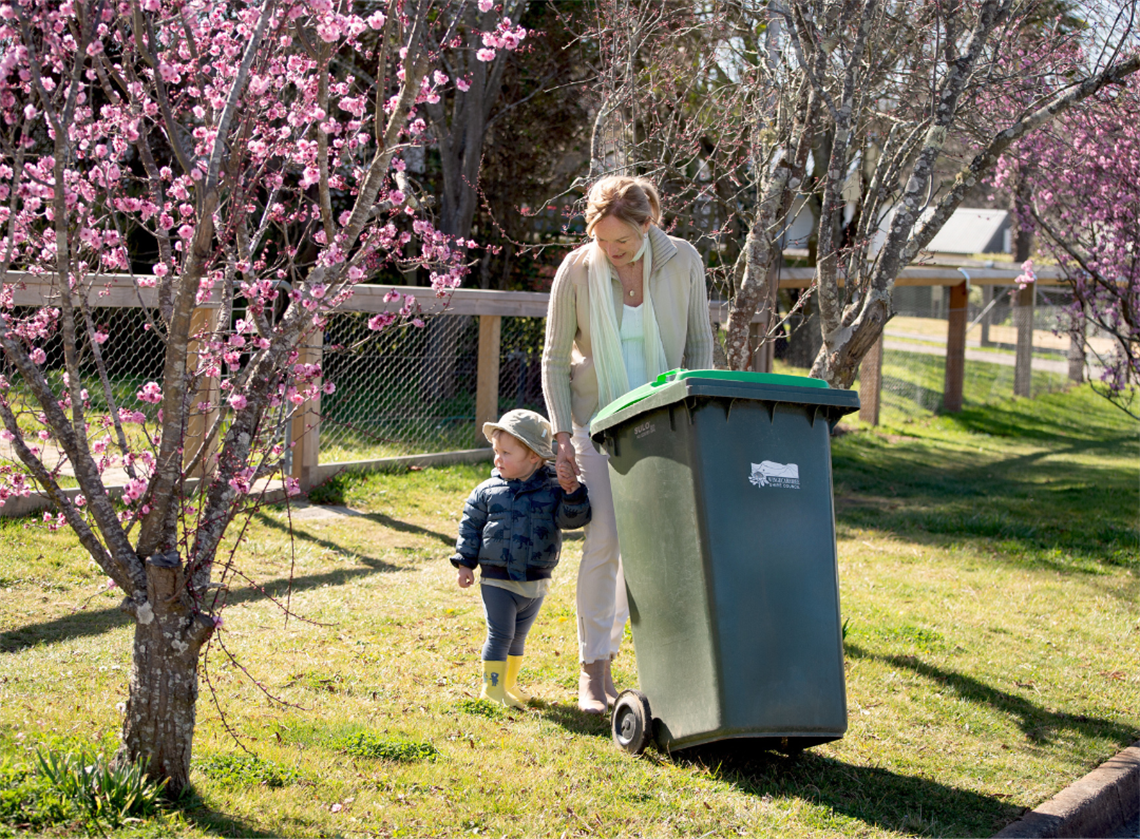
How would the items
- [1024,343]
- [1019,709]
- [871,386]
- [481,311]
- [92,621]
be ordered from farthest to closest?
[1024,343] → [871,386] → [481,311] → [92,621] → [1019,709]

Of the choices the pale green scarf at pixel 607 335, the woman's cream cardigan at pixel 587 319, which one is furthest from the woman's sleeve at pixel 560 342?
the pale green scarf at pixel 607 335

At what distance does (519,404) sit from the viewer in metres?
10.0

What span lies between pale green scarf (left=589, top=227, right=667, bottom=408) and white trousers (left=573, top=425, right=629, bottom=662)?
0.21 meters

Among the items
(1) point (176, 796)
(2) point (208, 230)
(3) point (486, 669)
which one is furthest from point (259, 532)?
(2) point (208, 230)

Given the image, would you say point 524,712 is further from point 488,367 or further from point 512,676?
point 488,367

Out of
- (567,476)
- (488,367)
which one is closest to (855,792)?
(567,476)

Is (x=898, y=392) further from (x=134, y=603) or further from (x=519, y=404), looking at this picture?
(x=134, y=603)

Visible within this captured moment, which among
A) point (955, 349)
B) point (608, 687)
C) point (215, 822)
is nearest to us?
point (215, 822)

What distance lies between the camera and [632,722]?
3607 mm

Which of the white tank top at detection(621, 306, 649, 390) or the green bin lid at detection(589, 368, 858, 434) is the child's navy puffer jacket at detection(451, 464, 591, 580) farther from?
the green bin lid at detection(589, 368, 858, 434)

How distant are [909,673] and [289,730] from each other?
8.91 feet

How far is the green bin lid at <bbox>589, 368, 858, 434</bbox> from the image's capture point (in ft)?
10.6

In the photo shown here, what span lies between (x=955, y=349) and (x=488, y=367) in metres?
9.09

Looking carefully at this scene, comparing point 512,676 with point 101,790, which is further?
point 512,676
